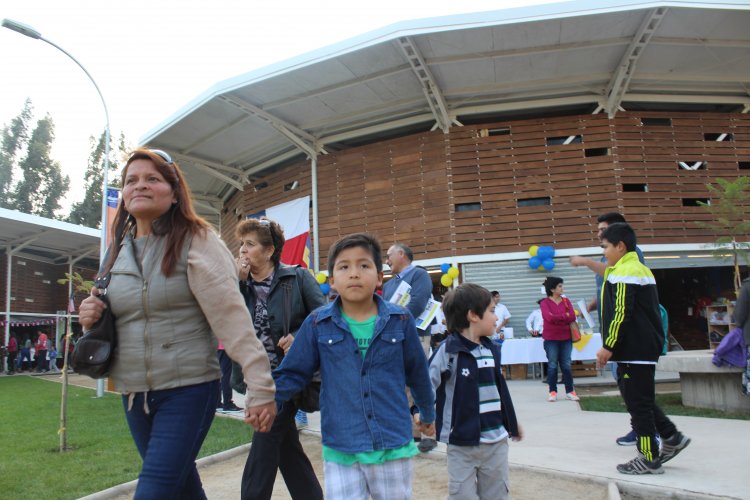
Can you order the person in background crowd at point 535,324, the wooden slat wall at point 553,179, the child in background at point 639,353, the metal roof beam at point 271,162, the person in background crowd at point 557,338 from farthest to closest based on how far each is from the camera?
the metal roof beam at point 271,162, the wooden slat wall at point 553,179, the person in background crowd at point 535,324, the person in background crowd at point 557,338, the child in background at point 639,353

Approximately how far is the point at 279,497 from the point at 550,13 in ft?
36.1

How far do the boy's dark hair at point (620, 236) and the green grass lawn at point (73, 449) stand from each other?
4414 mm

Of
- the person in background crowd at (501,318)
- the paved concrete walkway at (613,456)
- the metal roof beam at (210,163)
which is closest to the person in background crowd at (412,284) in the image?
the paved concrete walkway at (613,456)

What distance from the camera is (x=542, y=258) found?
14.0m

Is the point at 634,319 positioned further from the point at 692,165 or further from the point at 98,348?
the point at 692,165

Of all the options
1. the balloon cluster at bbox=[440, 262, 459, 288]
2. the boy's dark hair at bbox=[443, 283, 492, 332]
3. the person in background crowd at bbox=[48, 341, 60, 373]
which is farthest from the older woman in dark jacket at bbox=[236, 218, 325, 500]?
the person in background crowd at bbox=[48, 341, 60, 373]

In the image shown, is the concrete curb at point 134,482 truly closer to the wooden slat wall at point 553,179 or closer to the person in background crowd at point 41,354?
the wooden slat wall at point 553,179

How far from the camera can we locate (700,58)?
44.1 feet

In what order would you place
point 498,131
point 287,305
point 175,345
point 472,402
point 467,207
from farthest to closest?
point 498,131 < point 467,207 < point 287,305 < point 472,402 < point 175,345

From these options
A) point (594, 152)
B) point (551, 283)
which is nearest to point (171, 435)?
point (551, 283)

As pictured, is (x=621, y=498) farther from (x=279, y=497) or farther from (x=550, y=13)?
(x=550, y=13)

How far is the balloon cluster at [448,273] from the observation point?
46.2 ft

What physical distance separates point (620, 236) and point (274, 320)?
3069mm

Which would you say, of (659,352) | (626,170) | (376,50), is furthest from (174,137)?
(659,352)
